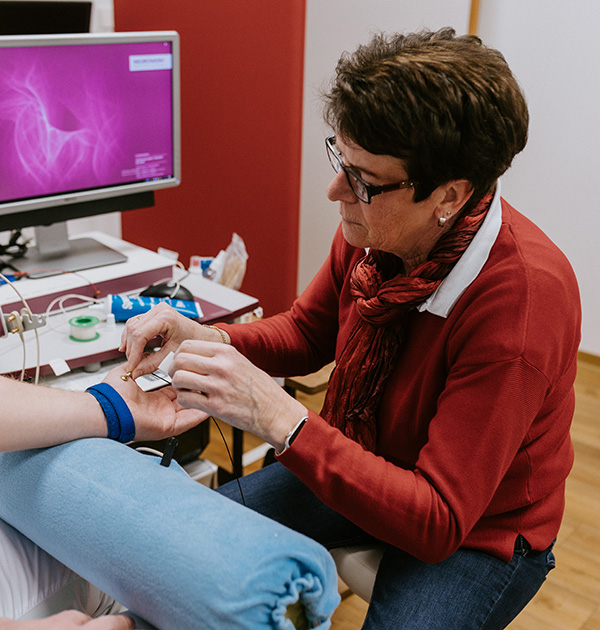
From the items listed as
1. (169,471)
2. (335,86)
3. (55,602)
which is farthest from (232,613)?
(335,86)

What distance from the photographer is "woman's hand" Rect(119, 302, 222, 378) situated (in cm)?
121

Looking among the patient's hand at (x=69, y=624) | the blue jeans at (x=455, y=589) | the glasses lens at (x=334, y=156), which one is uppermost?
the glasses lens at (x=334, y=156)

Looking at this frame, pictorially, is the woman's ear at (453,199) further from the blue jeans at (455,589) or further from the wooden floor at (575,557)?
the wooden floor at (575,557)

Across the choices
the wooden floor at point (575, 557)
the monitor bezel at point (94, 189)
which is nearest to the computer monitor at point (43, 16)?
the monitor bezel at point (94, 189)

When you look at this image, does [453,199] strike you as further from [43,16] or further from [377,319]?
[43,16]

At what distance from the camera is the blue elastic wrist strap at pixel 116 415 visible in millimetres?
1043

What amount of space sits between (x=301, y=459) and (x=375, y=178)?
1.38 feet

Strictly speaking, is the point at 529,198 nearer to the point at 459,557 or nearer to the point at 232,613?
the point at 459,557

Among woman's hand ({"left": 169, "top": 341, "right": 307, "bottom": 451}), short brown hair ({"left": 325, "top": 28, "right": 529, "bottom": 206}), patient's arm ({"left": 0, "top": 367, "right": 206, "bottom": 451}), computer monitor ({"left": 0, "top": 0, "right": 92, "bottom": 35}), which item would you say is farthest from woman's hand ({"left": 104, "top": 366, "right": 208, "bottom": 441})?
computer monitor ({"left": 0, "top": 0, "right": 92, "bottom": 35})

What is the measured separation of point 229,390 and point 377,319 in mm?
312

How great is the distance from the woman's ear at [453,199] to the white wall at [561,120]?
78.6 inches

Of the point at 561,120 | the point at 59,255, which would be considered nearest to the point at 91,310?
the point at 59,255

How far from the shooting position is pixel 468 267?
1.10m

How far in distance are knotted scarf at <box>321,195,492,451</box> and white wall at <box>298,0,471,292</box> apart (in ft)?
4.68
